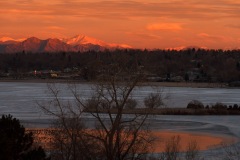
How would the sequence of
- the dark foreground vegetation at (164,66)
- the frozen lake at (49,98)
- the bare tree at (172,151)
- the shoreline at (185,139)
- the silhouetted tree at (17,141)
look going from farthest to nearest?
1. the dark foreground vegetation at (164,66)
2. the frozen lake at (49,98)
3. the shoreline at (185,139)
4. the bare tree at (172,151)
5. the silhouetted tree at (17,141)

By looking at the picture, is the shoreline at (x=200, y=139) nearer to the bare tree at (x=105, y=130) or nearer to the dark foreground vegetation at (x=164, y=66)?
the bare tree at (x=105, y=130)

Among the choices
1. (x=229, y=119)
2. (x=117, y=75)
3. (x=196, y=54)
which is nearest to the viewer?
(x=117, y=75)

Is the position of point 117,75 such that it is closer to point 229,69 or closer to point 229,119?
point 229,119

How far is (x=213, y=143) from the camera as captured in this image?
2698cm

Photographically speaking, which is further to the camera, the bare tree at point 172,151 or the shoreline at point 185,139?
the shoreline at point 185,139

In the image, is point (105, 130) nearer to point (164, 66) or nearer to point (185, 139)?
point (185, 139)

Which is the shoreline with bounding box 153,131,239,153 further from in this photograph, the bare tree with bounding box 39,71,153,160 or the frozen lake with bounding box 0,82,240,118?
the bare tree with bounding box 39,71,153,160

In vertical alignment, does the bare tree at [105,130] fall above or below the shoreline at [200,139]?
above

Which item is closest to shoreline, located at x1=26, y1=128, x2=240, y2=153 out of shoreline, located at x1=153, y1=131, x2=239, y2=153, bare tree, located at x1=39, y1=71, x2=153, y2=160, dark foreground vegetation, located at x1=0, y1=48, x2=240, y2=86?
shoreline, located at x1=153, y1=131, x2=239, y2=153

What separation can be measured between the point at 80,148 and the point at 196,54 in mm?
162194

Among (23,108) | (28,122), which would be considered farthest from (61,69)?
(28,122)

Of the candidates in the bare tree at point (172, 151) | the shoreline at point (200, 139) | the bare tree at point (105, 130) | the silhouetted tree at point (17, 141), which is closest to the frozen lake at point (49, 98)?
the shoreline at point (200, 139)

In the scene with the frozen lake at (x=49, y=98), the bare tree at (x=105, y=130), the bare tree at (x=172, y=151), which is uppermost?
the bare tree at (x=105, y=130)

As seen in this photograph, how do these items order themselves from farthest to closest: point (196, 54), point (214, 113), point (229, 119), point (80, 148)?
point (196, 54), point (214, 113), point (229, 119), point (80, 148)
